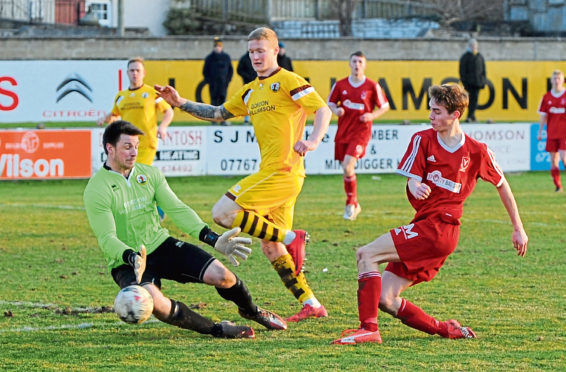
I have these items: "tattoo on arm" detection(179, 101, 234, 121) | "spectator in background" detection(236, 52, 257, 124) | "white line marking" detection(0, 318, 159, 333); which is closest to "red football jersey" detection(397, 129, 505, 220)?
"tattoo on arm" detection(179, 101, 234, 121)

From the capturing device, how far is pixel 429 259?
723 centimetres

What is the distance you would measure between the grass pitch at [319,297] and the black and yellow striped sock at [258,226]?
2.36 ft

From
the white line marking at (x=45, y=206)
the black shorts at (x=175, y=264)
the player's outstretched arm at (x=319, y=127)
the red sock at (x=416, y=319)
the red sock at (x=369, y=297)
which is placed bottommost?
the white line marking at (x=45, y=206)

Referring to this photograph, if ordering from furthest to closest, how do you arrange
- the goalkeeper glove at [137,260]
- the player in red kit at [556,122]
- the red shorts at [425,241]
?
the player in red kit at [556,122]
the red shorts at [425,241]
the goalkeeper glove at [137,260]

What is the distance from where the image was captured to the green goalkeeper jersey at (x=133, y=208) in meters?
7.04

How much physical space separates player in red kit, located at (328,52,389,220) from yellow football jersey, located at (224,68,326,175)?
6.64m

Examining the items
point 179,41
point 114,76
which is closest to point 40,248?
point 114,76

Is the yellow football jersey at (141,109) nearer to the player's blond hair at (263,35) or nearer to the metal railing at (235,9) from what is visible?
the player's blond hair at (263,35)

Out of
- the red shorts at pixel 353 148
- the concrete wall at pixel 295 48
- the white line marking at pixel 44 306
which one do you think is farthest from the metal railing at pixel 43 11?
the white line marking at pixel 44 306

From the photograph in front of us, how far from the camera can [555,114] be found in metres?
19.4

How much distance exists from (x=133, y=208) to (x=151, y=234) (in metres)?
0.26

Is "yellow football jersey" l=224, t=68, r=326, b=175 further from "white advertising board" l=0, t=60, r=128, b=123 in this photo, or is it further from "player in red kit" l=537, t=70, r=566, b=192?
"white advertising board" l=0, t=60, r=128, b=123

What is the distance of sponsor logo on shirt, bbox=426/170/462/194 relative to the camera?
7188mm

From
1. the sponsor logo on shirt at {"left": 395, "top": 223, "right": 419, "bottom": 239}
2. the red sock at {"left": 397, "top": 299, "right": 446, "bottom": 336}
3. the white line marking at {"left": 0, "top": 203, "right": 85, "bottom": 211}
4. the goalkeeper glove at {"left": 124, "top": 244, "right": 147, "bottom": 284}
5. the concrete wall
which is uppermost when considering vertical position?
the concrete wall
